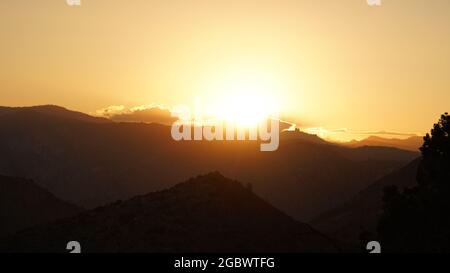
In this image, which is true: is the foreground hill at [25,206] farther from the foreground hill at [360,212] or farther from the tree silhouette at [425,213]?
the tree silhouette at [425,213]

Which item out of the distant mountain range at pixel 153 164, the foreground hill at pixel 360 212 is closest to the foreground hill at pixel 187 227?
the foreground hill at pixel 360 212

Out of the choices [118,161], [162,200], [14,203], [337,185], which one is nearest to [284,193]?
[337,185]

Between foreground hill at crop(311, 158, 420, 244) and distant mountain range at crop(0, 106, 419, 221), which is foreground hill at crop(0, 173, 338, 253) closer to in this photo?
foreground hill at crop(311, 158, 420, 244)

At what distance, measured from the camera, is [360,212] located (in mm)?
89625

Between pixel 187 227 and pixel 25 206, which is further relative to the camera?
pixel 25 206

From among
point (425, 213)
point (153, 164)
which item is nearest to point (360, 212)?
point (425, 213)

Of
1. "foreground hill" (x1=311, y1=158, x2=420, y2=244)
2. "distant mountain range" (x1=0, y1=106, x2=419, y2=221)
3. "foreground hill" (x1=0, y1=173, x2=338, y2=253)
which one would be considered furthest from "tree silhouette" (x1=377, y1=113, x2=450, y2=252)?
"distant mountain range" (x1=0, y1=106, x2=419, y2=221)

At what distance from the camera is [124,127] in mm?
178750

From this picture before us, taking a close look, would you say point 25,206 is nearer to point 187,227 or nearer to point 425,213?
point 187,227

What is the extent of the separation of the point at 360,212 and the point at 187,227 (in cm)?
5579

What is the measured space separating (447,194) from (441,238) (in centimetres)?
242

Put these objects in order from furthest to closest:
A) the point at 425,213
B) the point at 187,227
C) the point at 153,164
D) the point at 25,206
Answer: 1. the point at 153,164
2. the point at 25,206
3. the point at 187,227
4. the point at 425,213

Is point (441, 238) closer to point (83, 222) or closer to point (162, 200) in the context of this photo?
point (162, 200)

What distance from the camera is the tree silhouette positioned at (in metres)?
33.1
